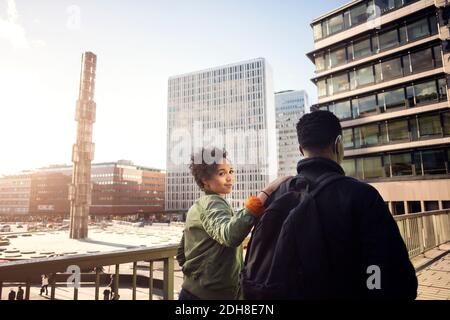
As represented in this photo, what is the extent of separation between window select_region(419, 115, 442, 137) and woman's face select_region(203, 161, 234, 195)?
2839cm

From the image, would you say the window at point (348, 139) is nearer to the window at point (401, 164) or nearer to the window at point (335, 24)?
the window at point (401, 164)

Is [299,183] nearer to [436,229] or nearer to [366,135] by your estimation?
[436,229]

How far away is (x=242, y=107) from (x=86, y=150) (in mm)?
72547

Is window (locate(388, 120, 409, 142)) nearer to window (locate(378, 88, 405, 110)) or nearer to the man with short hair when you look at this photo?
window (locate(378, 88, 405, 110))

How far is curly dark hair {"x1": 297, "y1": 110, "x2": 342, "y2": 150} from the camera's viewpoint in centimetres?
176

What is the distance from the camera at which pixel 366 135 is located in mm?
27875

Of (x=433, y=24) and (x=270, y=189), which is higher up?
(x=433, y=24)

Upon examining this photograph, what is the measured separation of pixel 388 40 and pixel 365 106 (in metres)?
6.54

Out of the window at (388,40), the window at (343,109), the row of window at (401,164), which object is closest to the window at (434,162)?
the row of window at (401,164)

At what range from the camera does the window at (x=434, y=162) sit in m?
23.5

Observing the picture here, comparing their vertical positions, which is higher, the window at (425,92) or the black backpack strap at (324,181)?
the window at (425,92)

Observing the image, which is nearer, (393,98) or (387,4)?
(393,98)

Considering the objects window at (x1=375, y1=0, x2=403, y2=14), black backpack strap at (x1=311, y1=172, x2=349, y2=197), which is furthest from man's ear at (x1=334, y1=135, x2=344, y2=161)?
window at (x1=375, y1=0, x2=403, y2=14)

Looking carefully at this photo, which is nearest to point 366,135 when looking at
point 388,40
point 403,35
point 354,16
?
point 388,40
